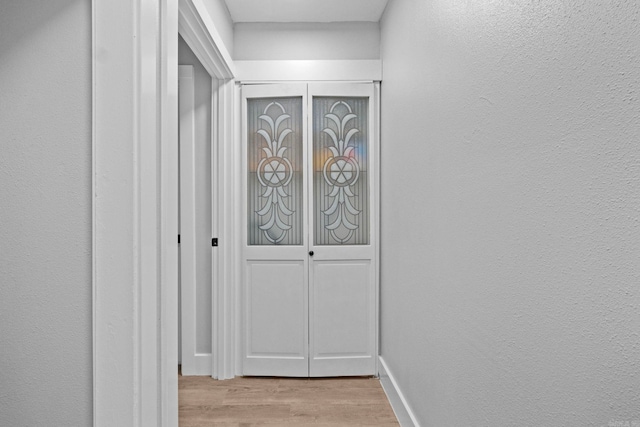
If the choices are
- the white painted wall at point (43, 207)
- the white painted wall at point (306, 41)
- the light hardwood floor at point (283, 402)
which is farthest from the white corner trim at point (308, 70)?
the light hardwood floor at point (283, 402)

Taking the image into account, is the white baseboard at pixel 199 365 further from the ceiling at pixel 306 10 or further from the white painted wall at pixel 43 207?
the ceiling at pixel 306 10

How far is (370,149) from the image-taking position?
3.19 meters

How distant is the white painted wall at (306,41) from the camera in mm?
3176

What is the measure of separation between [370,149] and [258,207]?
947mm

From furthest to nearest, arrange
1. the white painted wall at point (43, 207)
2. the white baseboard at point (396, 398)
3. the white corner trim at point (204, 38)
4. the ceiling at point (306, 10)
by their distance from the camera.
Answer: the ceiling at point (306, 10) < the white baseboard at point (396, 398) < the white corner trim at point (204, 38) < the white painted wall at point (43, 207)

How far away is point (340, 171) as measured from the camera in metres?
3.22

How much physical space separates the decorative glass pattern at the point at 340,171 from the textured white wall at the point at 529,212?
1.14 meters

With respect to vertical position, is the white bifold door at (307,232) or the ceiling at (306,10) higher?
the ceiling at (306,10)

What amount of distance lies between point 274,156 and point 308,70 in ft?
2.24

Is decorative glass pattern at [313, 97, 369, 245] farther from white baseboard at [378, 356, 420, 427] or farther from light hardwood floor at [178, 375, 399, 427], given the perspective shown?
light hardwood floor at [178, 375, 399, 427]

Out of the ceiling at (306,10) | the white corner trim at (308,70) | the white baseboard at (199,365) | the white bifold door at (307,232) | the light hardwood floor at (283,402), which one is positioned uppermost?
the ceiling at (306,10)

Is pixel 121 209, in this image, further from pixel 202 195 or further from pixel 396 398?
pixel 396 398

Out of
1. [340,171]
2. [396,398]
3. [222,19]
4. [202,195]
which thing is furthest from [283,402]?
[222,19]

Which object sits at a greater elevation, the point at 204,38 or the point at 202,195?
the point at 204,38
